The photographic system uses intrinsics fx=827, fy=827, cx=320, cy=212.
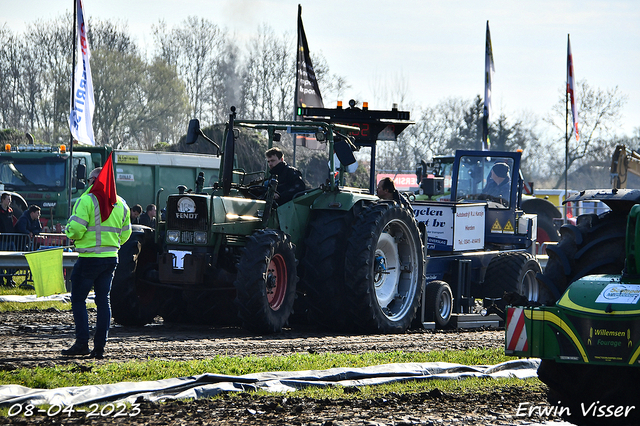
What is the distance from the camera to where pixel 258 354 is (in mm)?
8141

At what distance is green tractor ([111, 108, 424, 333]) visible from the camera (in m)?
9.71

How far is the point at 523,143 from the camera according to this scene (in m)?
66.1

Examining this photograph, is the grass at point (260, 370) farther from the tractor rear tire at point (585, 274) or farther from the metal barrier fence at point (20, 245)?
the metal barrier fence at point (20, 245)

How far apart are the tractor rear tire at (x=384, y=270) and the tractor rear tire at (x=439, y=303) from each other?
16.7 inches

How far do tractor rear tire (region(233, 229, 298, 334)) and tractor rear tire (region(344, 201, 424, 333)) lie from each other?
88 cm

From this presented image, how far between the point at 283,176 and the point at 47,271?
4.31 meters

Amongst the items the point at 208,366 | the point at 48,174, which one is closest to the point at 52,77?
the point at 48,174

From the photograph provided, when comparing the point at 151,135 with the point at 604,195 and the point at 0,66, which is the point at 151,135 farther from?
the point at 604,195

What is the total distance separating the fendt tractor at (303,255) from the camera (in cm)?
978

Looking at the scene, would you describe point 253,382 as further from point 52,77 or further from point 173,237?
point 52,77

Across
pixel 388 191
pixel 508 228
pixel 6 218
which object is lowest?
pixel 6 218

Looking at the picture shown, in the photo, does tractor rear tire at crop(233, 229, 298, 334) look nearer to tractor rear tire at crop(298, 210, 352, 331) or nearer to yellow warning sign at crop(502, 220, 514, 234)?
tractor rear tire at crop(298, 210, 352, 331)
